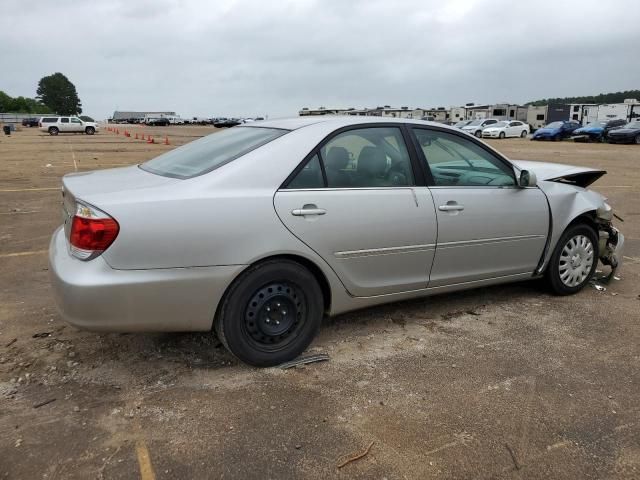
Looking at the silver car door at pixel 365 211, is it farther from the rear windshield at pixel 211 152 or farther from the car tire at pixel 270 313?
the rear windshield at pixel 211 152

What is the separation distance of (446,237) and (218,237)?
66.6 inches

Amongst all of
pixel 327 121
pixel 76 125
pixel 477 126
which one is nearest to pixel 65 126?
pixel 76 125

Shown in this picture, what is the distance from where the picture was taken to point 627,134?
1264 inches

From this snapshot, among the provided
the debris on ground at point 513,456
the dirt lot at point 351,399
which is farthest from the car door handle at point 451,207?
the debris on ground at point 513,456

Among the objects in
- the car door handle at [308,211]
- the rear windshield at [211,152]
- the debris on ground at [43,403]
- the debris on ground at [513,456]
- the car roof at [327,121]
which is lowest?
the debris on ground at [513,456]

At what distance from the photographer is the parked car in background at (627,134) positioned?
32.0m

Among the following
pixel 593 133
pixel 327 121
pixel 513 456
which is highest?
pixel 327 121

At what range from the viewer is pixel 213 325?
3.28m

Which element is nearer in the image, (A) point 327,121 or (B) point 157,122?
(A) point 327,121

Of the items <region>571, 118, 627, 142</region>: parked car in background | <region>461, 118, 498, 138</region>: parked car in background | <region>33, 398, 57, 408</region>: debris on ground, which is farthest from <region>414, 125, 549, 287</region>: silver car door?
<region>461, 118, 498, 138</region>: parked car in background

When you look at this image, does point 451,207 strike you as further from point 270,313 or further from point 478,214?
point 270,313

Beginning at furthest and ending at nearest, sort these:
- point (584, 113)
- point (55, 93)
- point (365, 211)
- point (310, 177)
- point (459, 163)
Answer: point (55, 93) < point (584, 113) < point (459, 163) < point (365, 211) < point (310, 177)

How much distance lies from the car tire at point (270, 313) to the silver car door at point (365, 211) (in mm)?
235

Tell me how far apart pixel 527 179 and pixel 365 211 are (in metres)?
1.51
